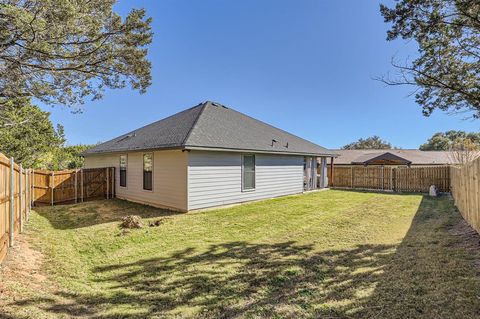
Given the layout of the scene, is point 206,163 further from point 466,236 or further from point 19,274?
point 466,236

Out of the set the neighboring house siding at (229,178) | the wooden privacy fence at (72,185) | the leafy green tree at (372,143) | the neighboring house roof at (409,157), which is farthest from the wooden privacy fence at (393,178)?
the leafy green tree at (372,143)

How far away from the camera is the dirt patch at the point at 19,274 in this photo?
3637 millimetres

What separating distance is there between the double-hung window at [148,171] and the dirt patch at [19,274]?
601 centimetres

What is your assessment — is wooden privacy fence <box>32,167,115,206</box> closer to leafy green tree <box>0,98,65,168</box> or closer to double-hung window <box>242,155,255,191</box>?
leafy green tree <box>0,98,65,168</box>

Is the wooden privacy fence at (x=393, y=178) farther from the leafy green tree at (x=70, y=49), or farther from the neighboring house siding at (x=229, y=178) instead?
the leafy green tree at (x=70, y=49)

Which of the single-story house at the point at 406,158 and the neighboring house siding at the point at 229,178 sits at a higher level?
the single-story house at the point at 406,158

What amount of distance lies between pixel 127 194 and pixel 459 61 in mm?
13444

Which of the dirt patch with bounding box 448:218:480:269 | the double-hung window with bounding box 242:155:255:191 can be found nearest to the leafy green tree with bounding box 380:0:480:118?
the dirt patch with bounding box 448:218:480:269

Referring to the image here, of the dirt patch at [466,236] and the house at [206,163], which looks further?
the house at [206,163]

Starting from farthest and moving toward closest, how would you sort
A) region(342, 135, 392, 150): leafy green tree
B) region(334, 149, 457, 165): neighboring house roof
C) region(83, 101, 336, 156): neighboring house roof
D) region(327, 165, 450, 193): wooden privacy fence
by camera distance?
region(342, 135, 392, 150): leafy green tree
region(334, 149, 457, 165): neighboring house roof
region(327, 165, 450, 193): wooden privacy fence
region(83, 101, 336, 156): neighboring house roof

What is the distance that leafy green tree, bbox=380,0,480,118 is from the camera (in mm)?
5664

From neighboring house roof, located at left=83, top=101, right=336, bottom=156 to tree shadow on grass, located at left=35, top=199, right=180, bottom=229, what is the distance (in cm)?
244

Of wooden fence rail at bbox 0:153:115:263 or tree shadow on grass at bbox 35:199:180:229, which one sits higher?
wooden fence rail at bbox 0:153:115:263

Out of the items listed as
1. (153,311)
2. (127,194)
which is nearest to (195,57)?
(127,194)
